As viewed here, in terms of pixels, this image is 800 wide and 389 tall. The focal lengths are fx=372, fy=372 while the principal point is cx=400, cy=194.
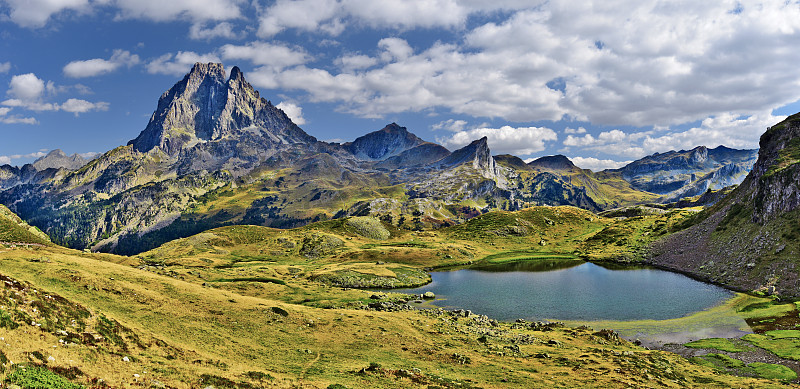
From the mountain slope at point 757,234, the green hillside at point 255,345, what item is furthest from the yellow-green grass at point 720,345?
the mountain slope at point 757,234

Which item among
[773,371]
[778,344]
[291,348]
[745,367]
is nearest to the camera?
[291,348]

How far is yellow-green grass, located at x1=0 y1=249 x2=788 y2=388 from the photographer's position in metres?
29.0

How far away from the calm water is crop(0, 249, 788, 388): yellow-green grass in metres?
27.8

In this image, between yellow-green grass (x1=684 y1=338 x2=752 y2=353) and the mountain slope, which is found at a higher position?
the mountain slope

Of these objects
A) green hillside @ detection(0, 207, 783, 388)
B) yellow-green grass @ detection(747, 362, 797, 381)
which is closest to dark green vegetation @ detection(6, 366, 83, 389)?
green hillside @ detection(0, 207, 783, 388)

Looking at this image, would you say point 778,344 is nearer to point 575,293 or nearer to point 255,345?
point 575,293

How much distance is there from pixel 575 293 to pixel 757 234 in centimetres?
6295

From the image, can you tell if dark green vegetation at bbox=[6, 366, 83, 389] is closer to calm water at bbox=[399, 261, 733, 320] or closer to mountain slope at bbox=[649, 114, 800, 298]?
calm water at bbox=[399, 261, 733, 320]

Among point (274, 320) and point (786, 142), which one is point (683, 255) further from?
point (274, 320)

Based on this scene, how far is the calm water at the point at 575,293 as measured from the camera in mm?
93312

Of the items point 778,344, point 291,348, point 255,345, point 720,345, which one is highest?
point 255,345

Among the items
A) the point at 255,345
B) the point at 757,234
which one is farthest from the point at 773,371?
the point at 757,234

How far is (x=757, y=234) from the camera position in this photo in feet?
390

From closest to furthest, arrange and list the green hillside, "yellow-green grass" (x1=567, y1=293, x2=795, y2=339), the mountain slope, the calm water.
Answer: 1. the green hillside
2. "yellow-green grass" (x1=567, y1=293, x2=795, y2=339)
3. the calm water
4. the mountain slope
